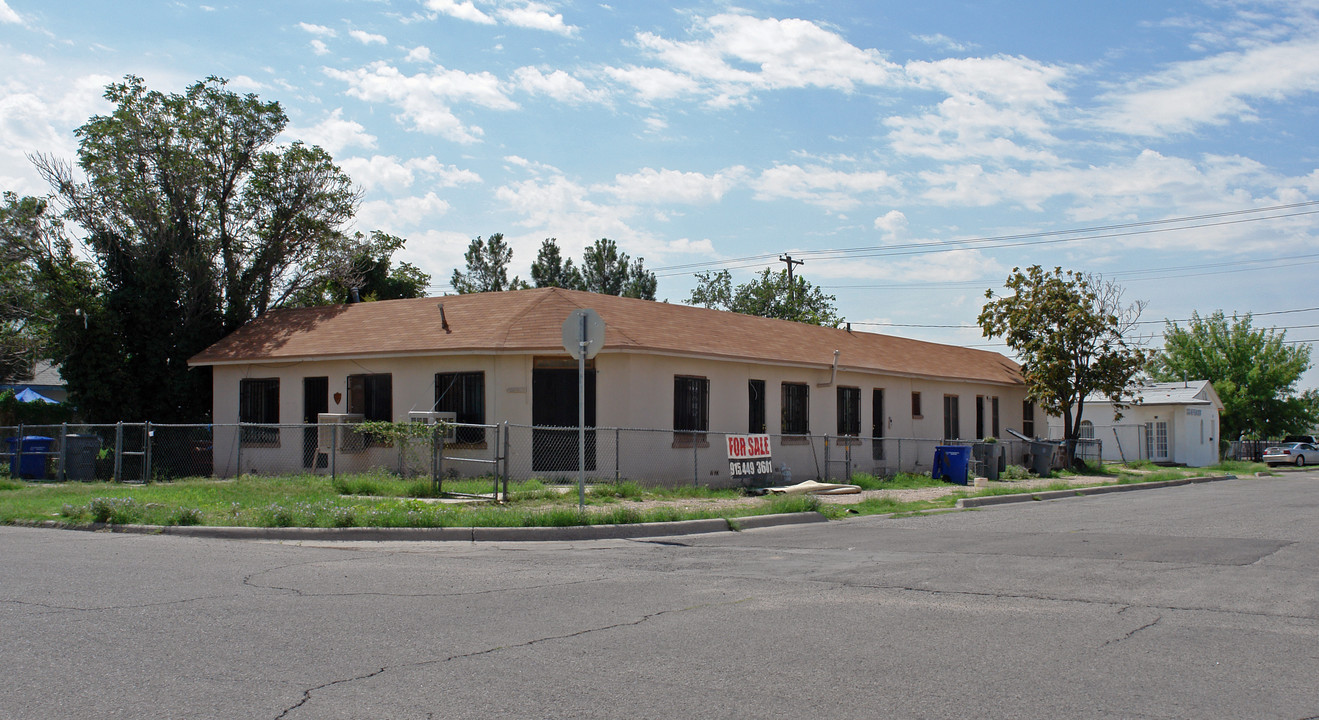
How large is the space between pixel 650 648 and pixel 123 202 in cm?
2752

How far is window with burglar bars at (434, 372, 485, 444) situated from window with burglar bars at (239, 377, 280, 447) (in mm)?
5061

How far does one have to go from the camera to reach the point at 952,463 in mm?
25047

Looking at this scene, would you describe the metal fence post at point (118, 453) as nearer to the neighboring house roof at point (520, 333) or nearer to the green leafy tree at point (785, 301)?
the neighboring house roof at point (520, 333)

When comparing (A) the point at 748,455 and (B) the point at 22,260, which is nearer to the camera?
(A) the point at 748,455

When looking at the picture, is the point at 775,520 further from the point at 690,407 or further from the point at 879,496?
the point at 690,407

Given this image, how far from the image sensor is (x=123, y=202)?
1106 inches

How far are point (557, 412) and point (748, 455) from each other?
4233 mm

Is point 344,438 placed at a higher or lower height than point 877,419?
lower

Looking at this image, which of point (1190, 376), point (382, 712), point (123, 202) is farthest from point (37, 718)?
point (1190, 376)

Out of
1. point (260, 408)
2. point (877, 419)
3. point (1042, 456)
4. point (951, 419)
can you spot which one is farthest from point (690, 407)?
point (951, 419)

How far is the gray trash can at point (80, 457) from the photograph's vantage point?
72.9ft

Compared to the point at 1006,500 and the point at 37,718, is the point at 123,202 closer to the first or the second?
the point at 1006,500

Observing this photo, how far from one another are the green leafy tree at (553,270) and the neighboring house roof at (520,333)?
38765 millimetres

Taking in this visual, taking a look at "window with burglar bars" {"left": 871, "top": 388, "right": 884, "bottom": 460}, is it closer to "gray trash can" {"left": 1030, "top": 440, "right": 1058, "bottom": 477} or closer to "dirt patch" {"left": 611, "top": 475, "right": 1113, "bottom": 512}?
"dirt patch" {"left": 611, "top": 475, "right": 1113, "bottom": 512}
